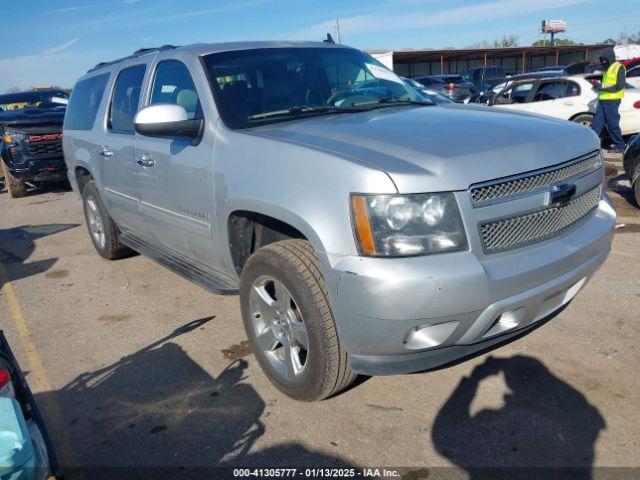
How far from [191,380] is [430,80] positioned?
24.1m

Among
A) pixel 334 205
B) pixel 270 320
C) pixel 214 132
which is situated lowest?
pixel 270 320

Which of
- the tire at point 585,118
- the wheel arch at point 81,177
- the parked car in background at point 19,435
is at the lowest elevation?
the tire at point 585,118

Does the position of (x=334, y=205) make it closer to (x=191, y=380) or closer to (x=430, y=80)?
(x=191, y=380)

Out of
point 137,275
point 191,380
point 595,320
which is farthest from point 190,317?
point 595,320

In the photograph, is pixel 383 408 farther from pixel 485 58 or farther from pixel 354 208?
pixel 485 58

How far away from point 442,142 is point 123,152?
2750 mm

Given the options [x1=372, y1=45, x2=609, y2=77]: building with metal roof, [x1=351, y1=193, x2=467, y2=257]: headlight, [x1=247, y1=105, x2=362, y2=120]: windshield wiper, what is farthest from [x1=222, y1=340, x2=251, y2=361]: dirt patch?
[x1=372, y1=45, x2=609, y2=77]: building with metal roof

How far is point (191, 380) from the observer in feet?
10.8

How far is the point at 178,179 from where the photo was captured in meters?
3.51

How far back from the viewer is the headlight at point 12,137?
32.9 feet

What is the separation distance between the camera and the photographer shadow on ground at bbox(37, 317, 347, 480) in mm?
2561

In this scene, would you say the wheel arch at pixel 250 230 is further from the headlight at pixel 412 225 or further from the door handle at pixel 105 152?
the door handle at pixel 105 152

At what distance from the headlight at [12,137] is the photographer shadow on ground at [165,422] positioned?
807 cm

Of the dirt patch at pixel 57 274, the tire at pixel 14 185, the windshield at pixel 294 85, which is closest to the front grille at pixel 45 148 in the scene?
the tire at pixel 14 185
